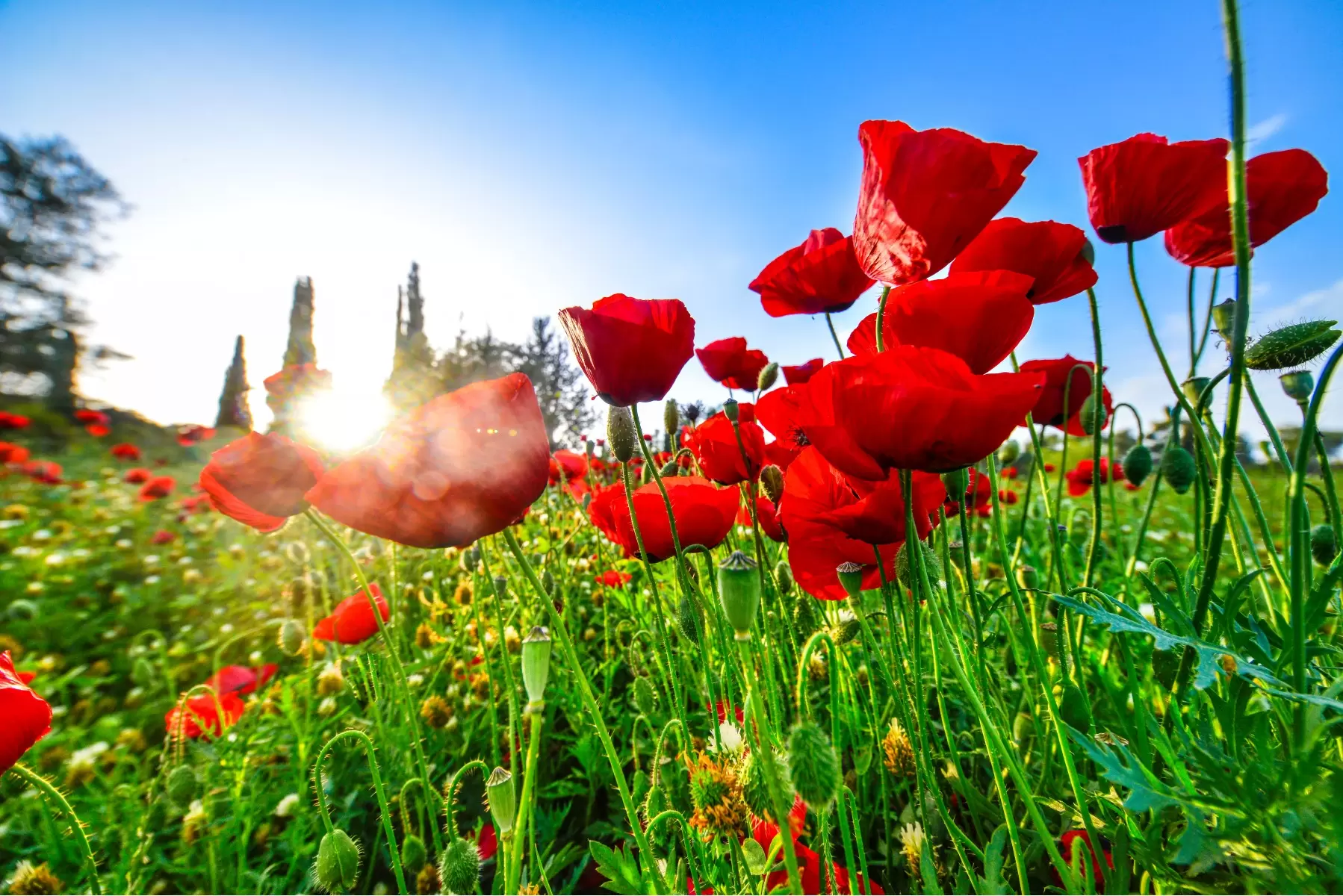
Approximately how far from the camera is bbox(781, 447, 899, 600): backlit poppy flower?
2.82 feet

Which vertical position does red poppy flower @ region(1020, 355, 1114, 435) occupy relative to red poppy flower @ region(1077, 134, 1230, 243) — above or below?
below

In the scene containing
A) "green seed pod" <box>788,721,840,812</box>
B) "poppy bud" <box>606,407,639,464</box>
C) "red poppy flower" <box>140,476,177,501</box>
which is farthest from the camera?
"red poppy flower" <box>140,476,177,501</box>

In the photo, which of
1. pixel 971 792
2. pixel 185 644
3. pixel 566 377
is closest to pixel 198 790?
pixel 971 792

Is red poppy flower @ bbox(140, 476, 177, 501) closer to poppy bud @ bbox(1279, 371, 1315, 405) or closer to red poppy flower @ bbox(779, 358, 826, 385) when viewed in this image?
red poppy flower @ bbox(779, 358, 826, 385)

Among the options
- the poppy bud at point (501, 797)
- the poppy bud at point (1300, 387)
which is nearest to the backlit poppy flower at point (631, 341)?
the poppy bud at point (501, 797)

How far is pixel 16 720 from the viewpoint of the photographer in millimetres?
663

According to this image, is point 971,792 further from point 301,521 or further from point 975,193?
point 301,521

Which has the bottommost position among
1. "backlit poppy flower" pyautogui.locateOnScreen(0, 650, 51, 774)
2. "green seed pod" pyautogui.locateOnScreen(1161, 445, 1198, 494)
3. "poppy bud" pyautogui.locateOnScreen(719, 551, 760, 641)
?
"backlit poppy flower" pyautogui.locateOnScreen(0, 650, 51, 774)

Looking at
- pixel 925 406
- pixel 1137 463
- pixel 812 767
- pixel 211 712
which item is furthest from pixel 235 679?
pixel 1137 463

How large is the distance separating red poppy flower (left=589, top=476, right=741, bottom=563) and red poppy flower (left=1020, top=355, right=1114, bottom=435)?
0.63 metres

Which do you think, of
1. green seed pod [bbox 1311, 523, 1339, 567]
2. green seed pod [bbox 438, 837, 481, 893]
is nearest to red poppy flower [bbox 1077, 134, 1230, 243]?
green seed pod [bbox 1311, 523, 1339, 567]

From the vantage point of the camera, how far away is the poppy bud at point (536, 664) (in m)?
0.61

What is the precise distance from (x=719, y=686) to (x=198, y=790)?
1179 millimetres

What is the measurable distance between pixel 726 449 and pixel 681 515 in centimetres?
21
